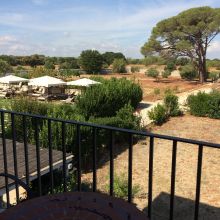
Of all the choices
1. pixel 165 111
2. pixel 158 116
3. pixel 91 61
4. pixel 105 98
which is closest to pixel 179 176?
pixel 158 116

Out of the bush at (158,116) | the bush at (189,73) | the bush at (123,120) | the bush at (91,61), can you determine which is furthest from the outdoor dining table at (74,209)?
the bush at (91,61)

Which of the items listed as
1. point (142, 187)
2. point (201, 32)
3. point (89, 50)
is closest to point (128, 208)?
point (142, 187)

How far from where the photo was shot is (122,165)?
28.7 ft

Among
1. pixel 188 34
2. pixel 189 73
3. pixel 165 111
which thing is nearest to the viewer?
pixel 165 111

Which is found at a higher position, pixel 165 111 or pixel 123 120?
pixel 123 120

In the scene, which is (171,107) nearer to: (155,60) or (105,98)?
(105,98)

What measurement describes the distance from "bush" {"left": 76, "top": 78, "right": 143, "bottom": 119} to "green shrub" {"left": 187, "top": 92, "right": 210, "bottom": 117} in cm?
321

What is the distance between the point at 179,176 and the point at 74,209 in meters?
6.72

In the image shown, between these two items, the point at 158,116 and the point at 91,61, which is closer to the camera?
the point at 158,116

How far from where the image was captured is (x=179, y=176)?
7.82 metres

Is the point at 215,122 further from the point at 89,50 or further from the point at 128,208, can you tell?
the point at 89,50

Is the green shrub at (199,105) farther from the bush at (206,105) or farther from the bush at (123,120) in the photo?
the bush at (123,120)

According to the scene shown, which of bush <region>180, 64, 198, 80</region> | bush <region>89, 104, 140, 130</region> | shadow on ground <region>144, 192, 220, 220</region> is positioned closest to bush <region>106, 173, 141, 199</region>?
shadow on ground <region>144, 192, 220, 220</region>

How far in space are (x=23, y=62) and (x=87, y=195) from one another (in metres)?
57.6
